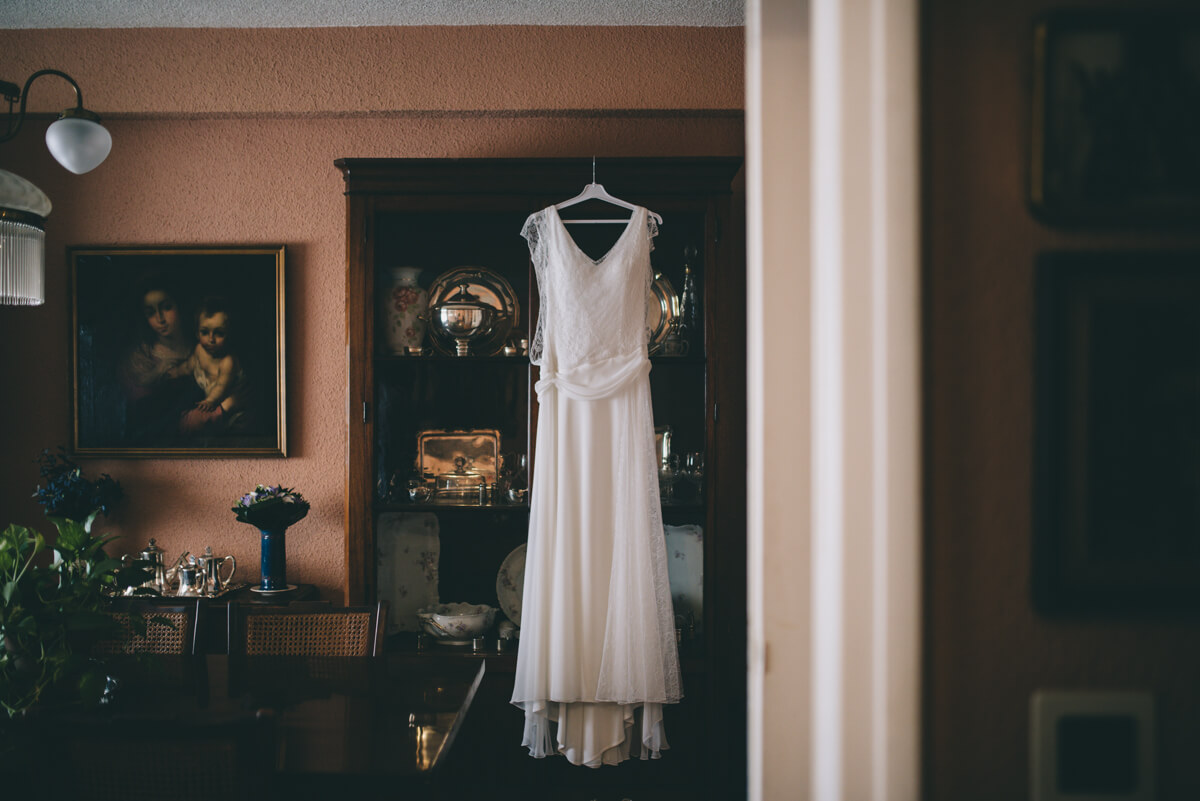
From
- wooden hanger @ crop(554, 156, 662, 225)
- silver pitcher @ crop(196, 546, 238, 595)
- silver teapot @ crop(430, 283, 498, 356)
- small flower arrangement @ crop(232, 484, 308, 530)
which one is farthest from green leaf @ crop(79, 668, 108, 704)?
wooden hanger @ crop(554, 156, 662, 225)

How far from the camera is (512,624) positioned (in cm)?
238

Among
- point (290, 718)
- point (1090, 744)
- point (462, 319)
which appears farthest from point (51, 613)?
point (1090, 744)

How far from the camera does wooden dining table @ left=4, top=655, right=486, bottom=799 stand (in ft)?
3.63

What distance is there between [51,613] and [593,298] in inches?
60.3

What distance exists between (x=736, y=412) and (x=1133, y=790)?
177 cm

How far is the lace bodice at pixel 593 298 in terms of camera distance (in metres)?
2.14

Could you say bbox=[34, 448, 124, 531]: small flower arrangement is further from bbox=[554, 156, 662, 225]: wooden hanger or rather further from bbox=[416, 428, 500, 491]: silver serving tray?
bbox=[554, 156, 662, 225]: wooden hanger

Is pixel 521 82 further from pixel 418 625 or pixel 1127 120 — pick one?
pixel 1127 120

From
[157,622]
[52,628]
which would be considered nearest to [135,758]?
[52,628]

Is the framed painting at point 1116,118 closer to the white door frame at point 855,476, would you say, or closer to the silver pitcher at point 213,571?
the white door frame at point 855,476

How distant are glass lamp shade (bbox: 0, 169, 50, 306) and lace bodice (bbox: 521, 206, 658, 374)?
1.25 meters

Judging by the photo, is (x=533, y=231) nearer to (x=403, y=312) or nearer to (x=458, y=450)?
(x=403, y=312)

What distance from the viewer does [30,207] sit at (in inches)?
59.4

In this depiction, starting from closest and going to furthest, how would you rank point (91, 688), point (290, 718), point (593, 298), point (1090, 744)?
1. point (1090, 744)
2. point (91, 688)
3. point (290, 718)
4. point (593, 298)
